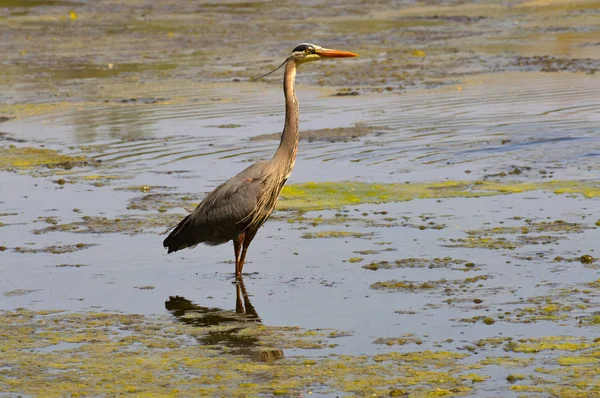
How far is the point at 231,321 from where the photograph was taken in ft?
27.0

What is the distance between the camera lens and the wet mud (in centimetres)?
700

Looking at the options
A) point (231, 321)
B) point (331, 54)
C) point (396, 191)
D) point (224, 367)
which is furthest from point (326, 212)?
point (224, 367)

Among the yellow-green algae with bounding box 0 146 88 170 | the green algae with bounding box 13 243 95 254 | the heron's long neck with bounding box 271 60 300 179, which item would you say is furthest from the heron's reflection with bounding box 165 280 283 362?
the yellow-green algae with bounding box 0 146 88 170

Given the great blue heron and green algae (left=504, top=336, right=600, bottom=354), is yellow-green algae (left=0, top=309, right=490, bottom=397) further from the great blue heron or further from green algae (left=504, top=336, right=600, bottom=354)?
the great blue heron

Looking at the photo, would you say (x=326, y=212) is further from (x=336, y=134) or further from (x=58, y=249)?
(x=336, y=134)

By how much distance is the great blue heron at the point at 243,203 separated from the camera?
362 inches

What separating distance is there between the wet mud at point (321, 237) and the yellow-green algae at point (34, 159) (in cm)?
6

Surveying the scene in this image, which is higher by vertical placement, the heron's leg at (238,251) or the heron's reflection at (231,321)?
the heron's leg at (238,251)

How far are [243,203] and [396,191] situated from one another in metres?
3.38

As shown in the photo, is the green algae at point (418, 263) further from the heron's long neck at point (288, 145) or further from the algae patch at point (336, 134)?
the algae patch at point (336, 134)

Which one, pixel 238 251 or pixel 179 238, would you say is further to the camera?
pixel 179 238

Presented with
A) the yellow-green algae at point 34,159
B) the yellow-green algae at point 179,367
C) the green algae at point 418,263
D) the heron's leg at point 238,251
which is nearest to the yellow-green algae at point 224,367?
the yellow-green algae at point 179,367

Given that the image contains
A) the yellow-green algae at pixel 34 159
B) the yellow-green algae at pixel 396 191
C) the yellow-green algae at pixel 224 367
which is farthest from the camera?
the yellow-green algae at pixel 34 159

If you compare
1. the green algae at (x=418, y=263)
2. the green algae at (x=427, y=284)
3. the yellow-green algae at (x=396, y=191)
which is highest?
the yellow-green algae at (x=396, y=191)
